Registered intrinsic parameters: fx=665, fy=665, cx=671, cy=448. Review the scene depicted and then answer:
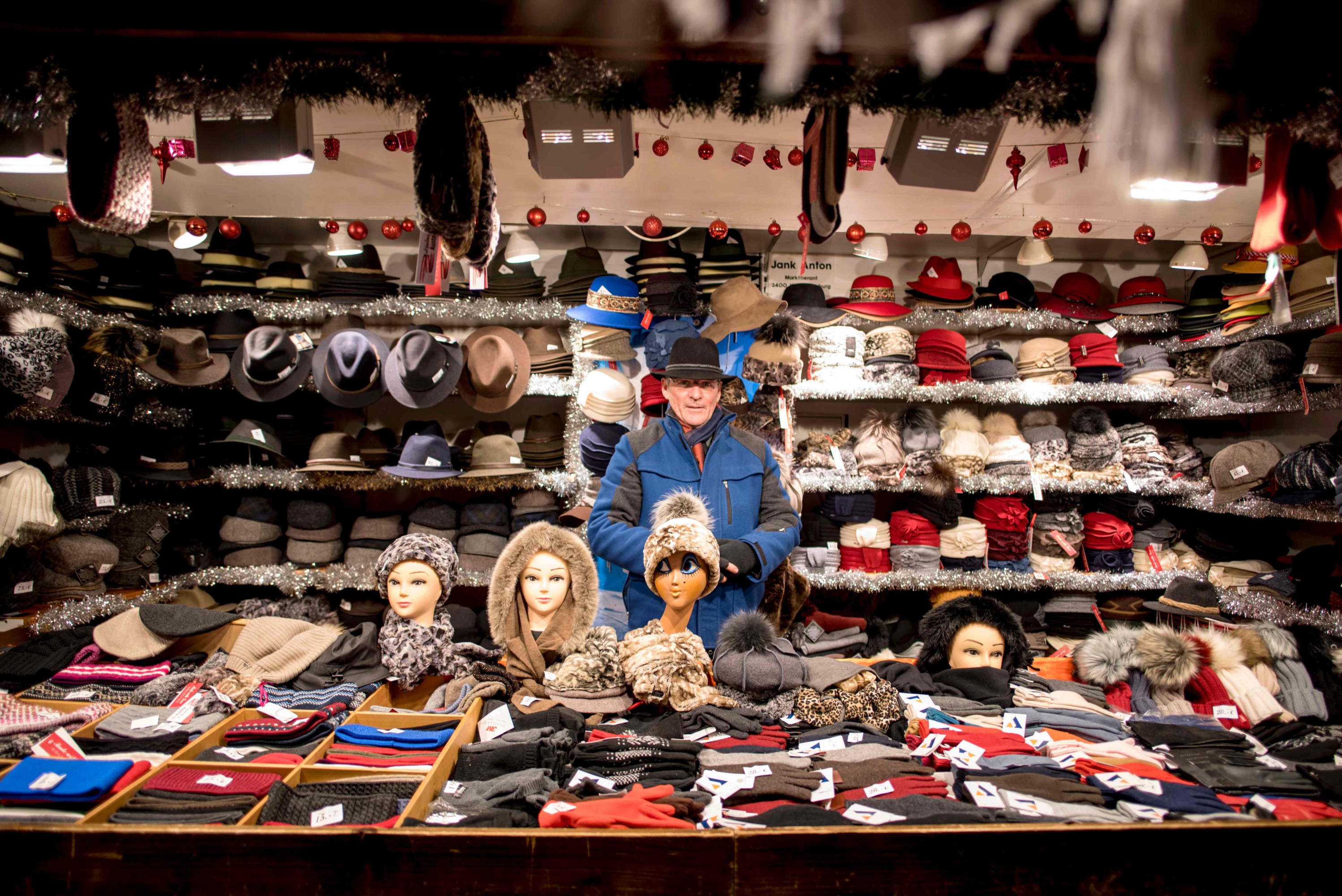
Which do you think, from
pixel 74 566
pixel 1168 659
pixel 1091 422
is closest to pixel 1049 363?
pixel 1091 422

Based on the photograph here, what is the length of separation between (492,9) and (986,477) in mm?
3492

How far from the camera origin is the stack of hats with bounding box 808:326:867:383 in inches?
151

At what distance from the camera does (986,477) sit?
3.79m

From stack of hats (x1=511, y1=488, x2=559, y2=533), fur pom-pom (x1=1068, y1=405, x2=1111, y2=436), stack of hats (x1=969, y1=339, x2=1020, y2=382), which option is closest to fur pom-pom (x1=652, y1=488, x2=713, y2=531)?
stack of hats (x1=511, y1=488, x2=559, y2=533)

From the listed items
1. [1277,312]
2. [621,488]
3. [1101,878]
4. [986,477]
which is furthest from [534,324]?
[1101,878]

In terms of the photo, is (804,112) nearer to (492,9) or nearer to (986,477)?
(492,9)

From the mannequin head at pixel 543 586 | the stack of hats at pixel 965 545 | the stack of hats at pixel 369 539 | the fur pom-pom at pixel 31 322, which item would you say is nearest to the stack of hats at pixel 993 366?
the stack of hats at pixel 965 545

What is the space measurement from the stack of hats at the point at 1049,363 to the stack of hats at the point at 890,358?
0.72 meters

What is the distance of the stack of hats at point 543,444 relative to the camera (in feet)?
12.5

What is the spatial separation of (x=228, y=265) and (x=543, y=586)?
3099 millimetres

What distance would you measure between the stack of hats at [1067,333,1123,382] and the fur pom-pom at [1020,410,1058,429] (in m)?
0.28

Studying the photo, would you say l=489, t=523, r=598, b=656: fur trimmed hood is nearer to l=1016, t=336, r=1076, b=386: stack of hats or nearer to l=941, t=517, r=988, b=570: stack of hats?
l=941, t=517, r=988, b=570: stack of hats

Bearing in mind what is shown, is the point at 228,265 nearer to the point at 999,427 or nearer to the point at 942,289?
the point at 942,289

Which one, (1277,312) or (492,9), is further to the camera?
(1277,312)
